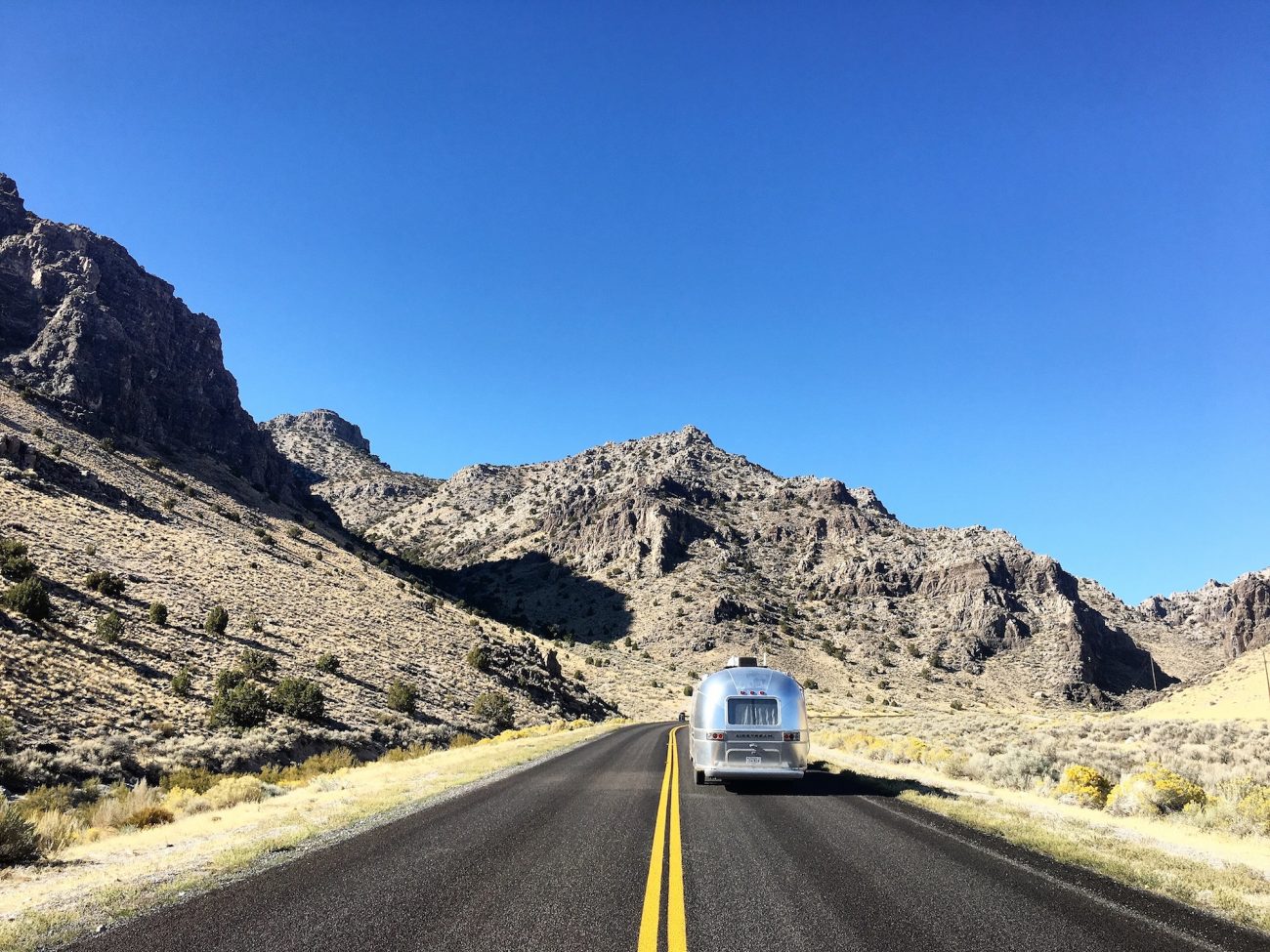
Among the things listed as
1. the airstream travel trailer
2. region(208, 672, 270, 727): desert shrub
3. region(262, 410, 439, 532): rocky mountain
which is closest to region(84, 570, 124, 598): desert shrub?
region(208, 672, 270, 727): desert shrub

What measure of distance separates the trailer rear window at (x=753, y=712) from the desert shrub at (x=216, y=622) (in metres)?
30.3

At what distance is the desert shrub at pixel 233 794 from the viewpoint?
578 inches

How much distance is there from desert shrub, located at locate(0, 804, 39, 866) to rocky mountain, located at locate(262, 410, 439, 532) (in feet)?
444

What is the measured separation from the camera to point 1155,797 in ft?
44.7

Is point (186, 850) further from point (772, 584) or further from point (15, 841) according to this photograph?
point (772, 584)

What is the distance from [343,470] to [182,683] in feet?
489

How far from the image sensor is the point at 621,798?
13.9 m

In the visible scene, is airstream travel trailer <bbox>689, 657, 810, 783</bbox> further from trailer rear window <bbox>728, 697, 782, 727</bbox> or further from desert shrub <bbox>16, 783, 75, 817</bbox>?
desert shrub <bbox>16, 783, 75, 817</bbox>

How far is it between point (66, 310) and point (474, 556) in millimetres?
72739

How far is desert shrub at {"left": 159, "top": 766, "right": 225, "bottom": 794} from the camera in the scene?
55.7 feet

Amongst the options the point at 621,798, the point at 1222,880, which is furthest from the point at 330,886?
the point at 1222,880

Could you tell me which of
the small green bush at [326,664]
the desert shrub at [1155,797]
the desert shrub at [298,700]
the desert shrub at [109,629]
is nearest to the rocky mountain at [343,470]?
the small green bush at [326,664]

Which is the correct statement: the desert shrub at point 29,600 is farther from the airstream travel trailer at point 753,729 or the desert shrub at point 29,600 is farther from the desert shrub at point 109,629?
the airstream travel trailer at point 753,729

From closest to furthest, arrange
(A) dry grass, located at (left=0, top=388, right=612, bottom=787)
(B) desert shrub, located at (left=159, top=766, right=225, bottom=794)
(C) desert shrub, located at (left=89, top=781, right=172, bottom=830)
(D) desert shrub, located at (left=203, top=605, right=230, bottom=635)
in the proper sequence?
Answer: (C) desert shrub, located at (left=89, top=781, right=172, bottom=830)
(B) desert shrub, located at (left=159, top=766, right=225, bottom=794)
(A) dry grass, located at (left=0, top=388, right=612, bottom=787)
(D) desert shrub, located at (left=203, top=605, right=230, bottom=635)
